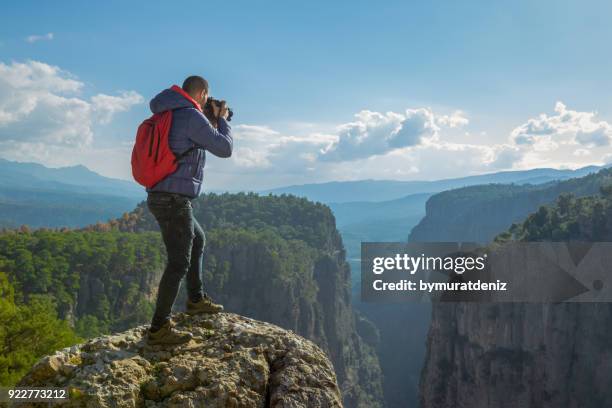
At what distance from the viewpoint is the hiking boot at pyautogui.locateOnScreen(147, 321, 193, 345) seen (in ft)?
18.6

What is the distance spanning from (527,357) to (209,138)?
6435cm

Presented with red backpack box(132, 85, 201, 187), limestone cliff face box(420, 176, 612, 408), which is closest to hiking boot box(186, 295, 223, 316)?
red backpack box(132, 85, 201, 187)

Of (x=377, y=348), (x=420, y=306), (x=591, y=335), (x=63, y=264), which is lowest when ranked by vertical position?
(x=377, y=348)

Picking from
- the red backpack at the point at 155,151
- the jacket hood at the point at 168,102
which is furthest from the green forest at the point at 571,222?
the red backpack at the point at 155,151

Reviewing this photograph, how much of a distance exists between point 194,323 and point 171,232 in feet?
4.14

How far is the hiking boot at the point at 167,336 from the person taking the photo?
5672 mm

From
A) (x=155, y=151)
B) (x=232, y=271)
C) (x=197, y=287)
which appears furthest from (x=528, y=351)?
(x=155, y=151)

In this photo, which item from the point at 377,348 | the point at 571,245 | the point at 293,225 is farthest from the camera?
the point at 377,348

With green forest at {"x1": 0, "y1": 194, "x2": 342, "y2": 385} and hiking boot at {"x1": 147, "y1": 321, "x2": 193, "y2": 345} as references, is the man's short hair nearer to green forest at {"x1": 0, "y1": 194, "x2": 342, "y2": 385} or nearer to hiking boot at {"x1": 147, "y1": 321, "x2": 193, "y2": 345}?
hiking boot at {"x1": 147, "y1": 321, "x2": 193, "y2": 345}

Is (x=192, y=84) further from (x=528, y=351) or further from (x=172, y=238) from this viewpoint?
(x=528, y=351)

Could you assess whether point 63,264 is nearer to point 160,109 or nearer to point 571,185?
point 160,109

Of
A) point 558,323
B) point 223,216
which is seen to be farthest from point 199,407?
point 223,216

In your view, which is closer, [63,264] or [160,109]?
[160,109]

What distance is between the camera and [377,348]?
500ft
